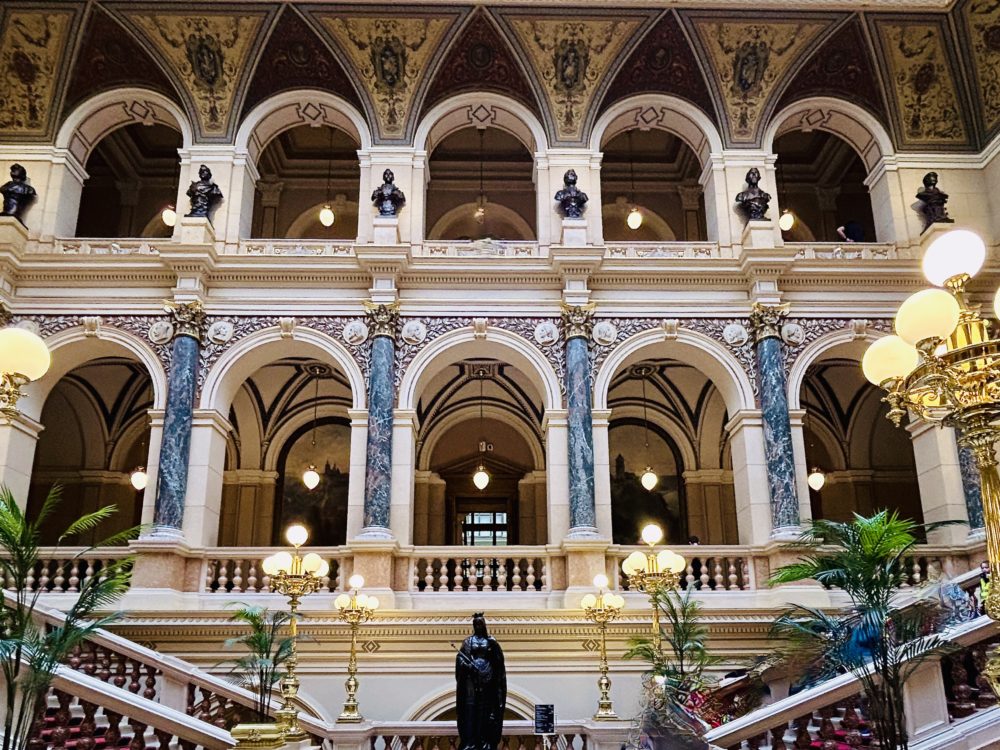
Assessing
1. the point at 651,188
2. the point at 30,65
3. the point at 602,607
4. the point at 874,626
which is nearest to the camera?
the point at 874,626

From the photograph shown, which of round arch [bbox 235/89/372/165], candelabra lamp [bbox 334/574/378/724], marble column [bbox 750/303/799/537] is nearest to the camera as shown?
candelabra lamp [bbox 334/574/378/724]

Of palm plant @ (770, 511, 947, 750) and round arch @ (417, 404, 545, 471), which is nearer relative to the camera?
palm plant @ (770, 511, 947, 750)

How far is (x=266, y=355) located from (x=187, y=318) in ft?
4.67

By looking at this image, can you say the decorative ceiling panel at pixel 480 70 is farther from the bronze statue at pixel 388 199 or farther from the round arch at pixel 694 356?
the round arch at pixel 694 356

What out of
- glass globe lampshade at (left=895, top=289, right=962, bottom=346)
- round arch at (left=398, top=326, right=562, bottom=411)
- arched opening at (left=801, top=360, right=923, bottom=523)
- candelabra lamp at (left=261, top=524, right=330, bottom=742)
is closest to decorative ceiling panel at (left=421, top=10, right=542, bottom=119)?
round arch at (left=398, top=326, right=562, bottom=411)

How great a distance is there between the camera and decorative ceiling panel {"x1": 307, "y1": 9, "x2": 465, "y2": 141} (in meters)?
16.2

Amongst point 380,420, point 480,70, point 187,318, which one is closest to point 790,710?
point 380,420

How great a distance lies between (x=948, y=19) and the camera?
1612 centimetres

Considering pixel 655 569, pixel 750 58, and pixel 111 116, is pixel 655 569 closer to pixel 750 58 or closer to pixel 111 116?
pixel 750 58

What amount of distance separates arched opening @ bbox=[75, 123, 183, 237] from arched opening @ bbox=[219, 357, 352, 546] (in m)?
4.06

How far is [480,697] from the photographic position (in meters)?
8.63

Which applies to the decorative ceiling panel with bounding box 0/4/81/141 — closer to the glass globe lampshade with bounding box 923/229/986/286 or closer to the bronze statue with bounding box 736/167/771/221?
the bronze statue with bounding box 736/167/771/221

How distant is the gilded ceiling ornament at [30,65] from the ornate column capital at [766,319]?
12742 millimetres

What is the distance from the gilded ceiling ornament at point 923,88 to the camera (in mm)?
16375
